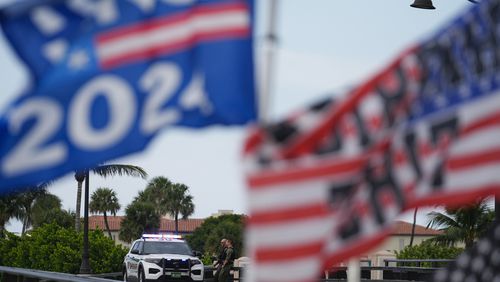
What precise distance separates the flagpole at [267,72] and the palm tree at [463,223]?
45482mm

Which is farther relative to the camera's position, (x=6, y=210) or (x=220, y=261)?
(x=6, y=210)

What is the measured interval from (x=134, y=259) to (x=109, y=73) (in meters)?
28.2

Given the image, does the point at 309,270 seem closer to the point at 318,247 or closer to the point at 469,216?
the point at 318,247

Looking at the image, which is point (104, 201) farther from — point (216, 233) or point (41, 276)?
point (41, 276)

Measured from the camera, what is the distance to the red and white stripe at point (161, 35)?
5.74 m

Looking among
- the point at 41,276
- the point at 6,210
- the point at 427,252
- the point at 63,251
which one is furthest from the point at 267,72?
the point at 6,210

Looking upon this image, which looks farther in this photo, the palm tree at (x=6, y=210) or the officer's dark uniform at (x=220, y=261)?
the palm tree at (x=6, y=210)

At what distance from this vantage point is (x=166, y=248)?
111ft

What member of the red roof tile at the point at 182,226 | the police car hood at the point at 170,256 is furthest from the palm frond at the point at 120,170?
the red roof tile at the point at 182,226

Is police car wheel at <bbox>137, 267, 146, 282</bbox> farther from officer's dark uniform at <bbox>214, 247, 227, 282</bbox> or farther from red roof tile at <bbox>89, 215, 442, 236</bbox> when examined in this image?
red roof tile at <bbox>89, 215, 442, 236</bbox>

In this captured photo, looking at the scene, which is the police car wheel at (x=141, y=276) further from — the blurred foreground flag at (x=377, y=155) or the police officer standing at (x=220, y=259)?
the blurred foreground flag at (x=377, y=155)

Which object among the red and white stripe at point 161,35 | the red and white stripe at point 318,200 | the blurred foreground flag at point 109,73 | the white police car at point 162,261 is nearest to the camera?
the red and white stripe at point 318,200

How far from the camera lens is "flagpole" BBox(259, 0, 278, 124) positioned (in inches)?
212

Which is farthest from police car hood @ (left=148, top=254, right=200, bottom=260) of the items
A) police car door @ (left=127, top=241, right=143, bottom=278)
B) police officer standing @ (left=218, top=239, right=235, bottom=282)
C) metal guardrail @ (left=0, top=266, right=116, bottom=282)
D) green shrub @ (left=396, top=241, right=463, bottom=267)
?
green shrub @ (left=396, top=241, right=463, bottom=267)
